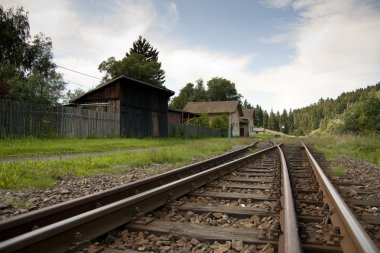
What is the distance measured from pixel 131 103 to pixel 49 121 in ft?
31.7

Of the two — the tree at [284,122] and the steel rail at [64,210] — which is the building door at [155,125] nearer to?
the steel rail at [64,210]

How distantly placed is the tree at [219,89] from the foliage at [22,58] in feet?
190

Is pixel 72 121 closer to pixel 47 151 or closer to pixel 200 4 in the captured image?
pixel 47 151

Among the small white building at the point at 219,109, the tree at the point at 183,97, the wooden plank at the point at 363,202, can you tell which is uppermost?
the tree at the point at 183,97

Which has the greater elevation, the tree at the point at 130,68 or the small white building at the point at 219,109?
the tree at the point at 130,68

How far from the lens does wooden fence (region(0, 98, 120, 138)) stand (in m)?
16.2

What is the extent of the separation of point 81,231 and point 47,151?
1108 cm

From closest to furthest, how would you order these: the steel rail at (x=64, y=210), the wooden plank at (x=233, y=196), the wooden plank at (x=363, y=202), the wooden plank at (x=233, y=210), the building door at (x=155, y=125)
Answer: the steel rail at (x=64, y=210) < the wooden plank at (x=233, y=210) < the wooden plank at (x=363, y=202) < the wooden plank at (x=233, y=196) < the building door at (x=155, y=125)

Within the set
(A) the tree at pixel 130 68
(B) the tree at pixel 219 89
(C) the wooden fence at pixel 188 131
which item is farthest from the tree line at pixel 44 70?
(B) the tree at pixel 219 89

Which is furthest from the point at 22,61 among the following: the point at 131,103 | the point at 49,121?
the point at 49,121

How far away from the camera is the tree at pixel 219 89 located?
94500 mm

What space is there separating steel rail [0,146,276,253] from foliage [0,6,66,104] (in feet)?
90.2

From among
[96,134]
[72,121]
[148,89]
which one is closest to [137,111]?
[148,89]

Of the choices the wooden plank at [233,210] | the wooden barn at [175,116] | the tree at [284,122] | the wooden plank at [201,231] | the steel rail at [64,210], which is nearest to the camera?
the steel rail at [64,210]
